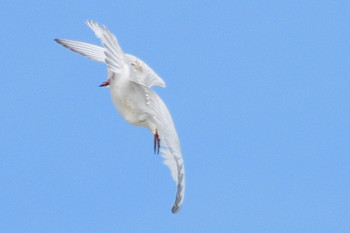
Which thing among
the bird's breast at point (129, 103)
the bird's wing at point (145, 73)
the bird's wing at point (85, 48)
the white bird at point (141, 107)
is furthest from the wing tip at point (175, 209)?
the bird's wing at point (85, 48)

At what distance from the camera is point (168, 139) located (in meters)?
7.12

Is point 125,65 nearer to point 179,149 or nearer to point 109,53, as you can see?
point 109,53

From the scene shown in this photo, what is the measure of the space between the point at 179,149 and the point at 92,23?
5.46 feet

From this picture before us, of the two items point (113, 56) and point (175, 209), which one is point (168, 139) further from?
point (113, 56)

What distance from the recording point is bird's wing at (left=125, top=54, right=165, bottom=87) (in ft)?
28.0

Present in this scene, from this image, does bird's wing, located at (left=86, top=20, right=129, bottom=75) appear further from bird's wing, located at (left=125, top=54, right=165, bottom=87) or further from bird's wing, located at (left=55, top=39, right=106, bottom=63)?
bird's wing, located at (left=55, top=39, right=106, bottom=63)

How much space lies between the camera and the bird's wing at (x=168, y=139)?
700 centimetres

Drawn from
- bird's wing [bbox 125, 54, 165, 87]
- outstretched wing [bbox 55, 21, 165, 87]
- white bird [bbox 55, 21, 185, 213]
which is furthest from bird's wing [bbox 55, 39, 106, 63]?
white bird [bbox 55, 21, 185, 213]

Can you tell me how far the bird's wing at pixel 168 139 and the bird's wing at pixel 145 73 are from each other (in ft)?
3.58

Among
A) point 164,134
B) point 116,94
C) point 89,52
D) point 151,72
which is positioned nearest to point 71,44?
point 89,52

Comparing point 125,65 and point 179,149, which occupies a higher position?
point 125,65

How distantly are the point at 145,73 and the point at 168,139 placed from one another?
1794 millimetres

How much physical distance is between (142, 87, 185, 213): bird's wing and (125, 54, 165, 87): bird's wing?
109 cm

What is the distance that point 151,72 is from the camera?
29.5 feet
